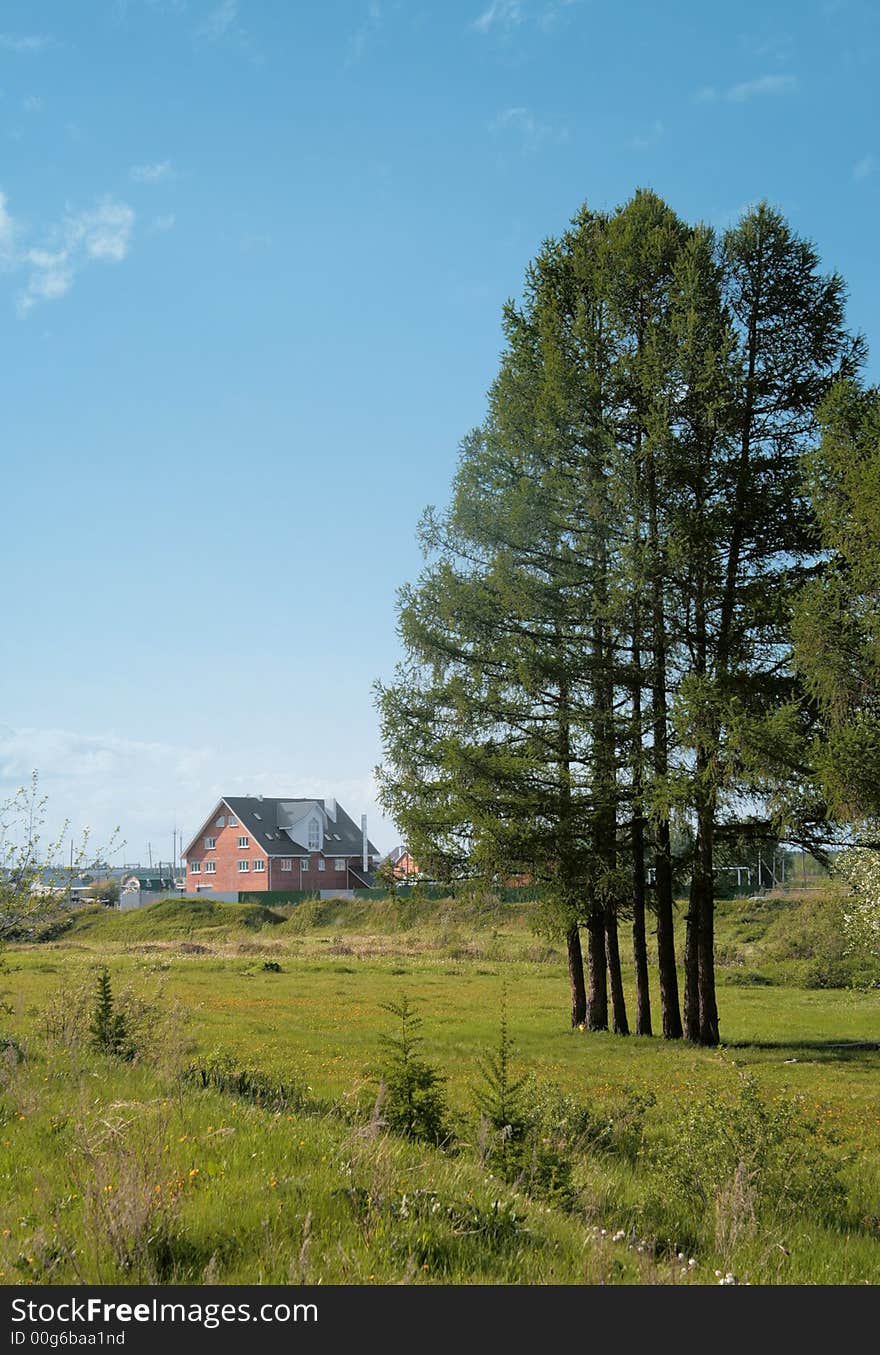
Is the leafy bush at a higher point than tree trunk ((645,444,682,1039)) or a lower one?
lower

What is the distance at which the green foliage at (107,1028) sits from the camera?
37.6ft

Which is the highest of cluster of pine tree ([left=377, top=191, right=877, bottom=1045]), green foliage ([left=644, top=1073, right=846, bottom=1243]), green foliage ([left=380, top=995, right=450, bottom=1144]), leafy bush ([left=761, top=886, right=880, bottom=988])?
cluster of pine tree ([left=377, top=191, right=877, bottom=1045])

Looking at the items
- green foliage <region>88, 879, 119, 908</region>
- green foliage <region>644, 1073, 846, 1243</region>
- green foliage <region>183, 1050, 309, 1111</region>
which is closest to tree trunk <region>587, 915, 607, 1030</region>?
green foliage <region>183, 1050, 309, 1111</region>

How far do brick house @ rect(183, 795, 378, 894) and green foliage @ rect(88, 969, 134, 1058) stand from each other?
69.4 meters

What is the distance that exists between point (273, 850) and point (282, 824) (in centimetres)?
338

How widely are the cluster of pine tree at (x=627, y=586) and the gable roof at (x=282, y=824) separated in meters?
62.1

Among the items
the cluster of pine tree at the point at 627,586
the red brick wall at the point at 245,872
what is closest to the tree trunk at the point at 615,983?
the cluster of pine tree at the point at 627,586

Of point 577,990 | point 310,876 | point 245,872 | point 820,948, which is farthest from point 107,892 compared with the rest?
point 577,990

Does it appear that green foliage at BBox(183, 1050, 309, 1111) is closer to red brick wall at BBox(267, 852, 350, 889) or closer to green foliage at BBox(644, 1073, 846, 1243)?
green foliage at BBox(644, 1073, 846, 1243)

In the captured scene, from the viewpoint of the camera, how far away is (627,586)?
1859cm

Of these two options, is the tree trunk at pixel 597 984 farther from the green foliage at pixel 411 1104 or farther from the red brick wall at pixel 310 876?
the red brick wall at pixel 310 876

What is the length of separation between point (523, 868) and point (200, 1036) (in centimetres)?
688

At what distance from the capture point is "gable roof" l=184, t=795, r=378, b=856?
268 ft

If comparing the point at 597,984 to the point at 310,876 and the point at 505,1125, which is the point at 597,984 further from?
the point at 310,876
